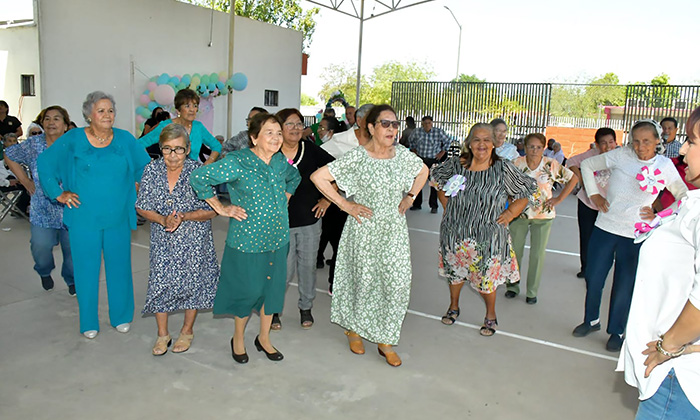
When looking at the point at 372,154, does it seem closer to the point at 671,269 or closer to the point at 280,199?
the point at 280,199

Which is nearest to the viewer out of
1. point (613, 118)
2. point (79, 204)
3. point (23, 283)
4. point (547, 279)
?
point (79, 204)

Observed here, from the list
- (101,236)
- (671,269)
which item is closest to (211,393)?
(101,236)

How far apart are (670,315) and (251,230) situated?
2.40 metres

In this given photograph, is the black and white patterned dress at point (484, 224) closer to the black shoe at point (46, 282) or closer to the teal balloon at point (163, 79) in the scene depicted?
the black shoe at point (46, 282)

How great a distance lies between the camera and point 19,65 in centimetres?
1082

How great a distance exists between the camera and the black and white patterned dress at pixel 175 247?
371cm

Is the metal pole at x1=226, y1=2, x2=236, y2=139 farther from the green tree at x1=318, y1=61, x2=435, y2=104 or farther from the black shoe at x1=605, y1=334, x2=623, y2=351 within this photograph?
the green tree at x1=318, y1=61, x2=435, y2=104

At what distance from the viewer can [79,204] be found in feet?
12.8

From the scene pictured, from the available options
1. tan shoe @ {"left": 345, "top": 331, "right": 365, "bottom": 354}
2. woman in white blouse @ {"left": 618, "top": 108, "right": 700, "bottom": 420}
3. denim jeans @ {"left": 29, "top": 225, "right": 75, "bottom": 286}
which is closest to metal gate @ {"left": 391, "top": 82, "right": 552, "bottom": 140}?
tan shoe @ {"left": 345, "top": 331, "right": 365, "bottom": 354}

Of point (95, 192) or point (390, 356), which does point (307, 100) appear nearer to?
point (95, 192)

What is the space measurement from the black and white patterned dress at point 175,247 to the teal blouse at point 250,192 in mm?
282

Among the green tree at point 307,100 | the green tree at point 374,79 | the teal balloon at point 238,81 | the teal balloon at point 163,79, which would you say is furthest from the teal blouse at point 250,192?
the green tree at point 307,100

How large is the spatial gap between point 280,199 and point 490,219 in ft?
5.33

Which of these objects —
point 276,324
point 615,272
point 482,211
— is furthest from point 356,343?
point 615,272
